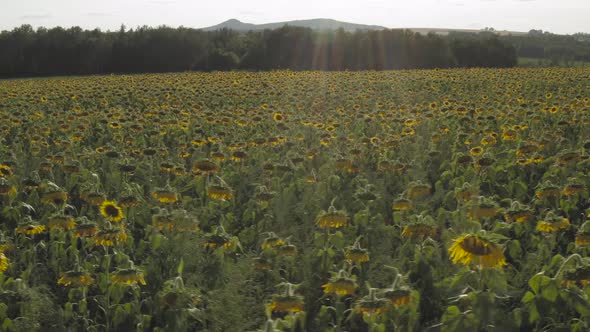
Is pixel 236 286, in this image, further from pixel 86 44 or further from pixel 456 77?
pixel 86 44

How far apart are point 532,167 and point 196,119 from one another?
6696mm

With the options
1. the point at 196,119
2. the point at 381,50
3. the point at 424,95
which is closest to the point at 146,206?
the point at 196,119

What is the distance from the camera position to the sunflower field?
3127 mm

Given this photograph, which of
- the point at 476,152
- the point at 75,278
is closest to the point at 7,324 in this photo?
the point at 75,278

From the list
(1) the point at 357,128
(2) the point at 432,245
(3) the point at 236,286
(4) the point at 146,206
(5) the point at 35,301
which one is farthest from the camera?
(1) the point at 357,128

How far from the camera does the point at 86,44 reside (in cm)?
4731

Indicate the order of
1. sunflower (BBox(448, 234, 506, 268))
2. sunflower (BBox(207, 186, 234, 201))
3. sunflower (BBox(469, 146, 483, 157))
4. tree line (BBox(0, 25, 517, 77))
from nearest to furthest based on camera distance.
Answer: sunflower (BBox(448, 234, 506, 268))
sunflower (BBox(207, 186, 234, 201))
sunflower (BBox(469, 146, 483, 157))
tree line (BBox(0, 25, 517, 77))

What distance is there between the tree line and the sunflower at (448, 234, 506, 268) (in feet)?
122

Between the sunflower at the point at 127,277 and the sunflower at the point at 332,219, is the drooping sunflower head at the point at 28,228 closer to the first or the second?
the sunflower at the point at 127,277

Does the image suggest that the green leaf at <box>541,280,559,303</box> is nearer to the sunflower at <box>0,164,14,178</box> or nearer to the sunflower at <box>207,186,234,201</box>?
the sunflower at <box>207,186,234,201</box>

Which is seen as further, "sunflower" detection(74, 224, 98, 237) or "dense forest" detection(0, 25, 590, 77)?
"dense forest" detection(0, 25, 590, 77)

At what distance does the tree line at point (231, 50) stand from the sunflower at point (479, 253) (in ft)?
122

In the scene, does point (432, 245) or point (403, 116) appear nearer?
point (432, 245)

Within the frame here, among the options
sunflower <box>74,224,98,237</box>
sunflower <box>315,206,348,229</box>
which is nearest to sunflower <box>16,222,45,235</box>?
sunflower <box>74,224,98,237</box>
